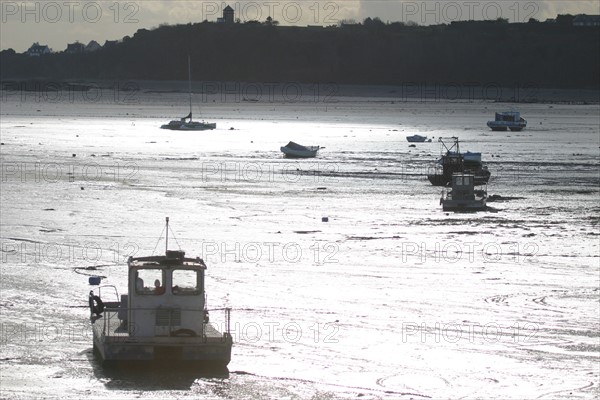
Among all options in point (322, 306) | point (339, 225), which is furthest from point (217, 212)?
point (322, 306)

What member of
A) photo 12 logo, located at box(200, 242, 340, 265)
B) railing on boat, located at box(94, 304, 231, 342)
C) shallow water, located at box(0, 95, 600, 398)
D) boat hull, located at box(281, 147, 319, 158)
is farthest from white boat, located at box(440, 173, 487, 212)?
boat hull, located at box(281, 147, 319, 158)

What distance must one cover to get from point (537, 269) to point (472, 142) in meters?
68.7

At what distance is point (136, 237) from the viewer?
39812 millimetres

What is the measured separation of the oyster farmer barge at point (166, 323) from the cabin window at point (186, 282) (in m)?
0.02

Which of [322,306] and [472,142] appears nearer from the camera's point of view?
[322,306]

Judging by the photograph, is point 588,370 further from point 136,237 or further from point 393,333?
point 136,237

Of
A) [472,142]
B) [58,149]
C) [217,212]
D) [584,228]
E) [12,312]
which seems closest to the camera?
[12,312]

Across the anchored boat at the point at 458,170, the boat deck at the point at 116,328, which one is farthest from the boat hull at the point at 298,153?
the boat deck at the point at 116,328

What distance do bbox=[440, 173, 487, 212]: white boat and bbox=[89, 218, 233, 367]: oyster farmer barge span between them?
86.7 ft

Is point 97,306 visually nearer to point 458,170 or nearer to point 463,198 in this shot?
point 463,198

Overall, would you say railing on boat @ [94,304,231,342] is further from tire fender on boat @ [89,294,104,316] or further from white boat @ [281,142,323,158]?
white boat @ [281,142,323,158]

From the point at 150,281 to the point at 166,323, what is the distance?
89 cm

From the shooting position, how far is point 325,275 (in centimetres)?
3397

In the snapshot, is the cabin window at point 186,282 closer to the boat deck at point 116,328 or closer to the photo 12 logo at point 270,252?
the boat deck at point 116,328
